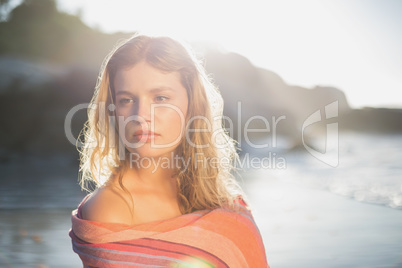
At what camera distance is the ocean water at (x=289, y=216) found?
16.9 ft

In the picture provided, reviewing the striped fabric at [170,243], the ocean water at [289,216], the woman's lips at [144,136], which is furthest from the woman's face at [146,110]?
the ocean water at [289,216]

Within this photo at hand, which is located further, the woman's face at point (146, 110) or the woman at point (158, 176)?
the woman's face at point (146, 110)

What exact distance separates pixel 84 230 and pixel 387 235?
16.9 ft

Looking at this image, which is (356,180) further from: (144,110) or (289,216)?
(144,110)

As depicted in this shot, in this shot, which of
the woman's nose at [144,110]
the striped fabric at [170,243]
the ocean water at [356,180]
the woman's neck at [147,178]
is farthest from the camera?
the ocean water at [356,180]

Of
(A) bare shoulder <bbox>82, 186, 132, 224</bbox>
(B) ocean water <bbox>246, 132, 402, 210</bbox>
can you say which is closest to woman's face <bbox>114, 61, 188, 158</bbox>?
(A) bare shoulder <bbox>82, 186, 132, 224</bbox>

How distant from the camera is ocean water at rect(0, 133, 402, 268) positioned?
516cm

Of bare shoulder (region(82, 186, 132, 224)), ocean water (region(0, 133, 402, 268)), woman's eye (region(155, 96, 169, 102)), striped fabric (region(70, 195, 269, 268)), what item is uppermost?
woman's eye (region(155, 96, 169, 102))

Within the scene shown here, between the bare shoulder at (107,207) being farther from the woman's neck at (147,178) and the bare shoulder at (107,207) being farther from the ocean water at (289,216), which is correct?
the ocean water at (289,216)

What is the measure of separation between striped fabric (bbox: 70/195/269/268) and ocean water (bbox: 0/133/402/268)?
2.92 meters

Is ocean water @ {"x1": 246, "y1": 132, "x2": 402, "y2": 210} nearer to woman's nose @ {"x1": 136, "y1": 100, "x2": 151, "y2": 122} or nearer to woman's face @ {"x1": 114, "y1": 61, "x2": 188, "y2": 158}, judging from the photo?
woman's face @ {"x1": 114, "y1": 61, "x2": 188, "y2": 158}

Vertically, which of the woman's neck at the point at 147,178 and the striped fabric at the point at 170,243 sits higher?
the woman's neck at the point at 147,178

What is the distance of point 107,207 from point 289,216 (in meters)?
5.66
